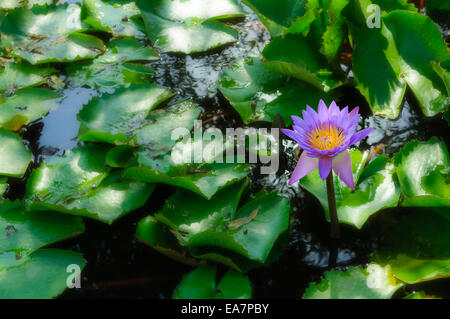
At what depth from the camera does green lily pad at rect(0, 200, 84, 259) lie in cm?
141

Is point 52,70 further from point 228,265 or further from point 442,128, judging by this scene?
point 442,128

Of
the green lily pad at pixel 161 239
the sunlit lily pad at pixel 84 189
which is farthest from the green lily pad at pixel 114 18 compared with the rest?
the green lily pad at pixel 161 239

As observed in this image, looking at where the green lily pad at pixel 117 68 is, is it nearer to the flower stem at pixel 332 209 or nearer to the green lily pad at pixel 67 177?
the green lily pad at pixel 67 177

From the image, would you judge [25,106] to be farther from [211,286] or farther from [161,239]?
[211,286]

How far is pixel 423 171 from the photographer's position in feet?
4.72

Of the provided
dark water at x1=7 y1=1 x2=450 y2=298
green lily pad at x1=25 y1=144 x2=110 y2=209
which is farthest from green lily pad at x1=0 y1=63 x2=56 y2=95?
green lily pad at x1=25 y1=144 x2=110 y2=209

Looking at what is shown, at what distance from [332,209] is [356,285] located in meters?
0.22

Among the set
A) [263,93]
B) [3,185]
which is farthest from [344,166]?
[3,185]

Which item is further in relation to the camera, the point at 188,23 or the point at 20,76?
the point at 188,23

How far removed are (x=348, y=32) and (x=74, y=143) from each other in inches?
47.7

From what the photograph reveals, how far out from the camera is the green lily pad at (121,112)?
1.70m

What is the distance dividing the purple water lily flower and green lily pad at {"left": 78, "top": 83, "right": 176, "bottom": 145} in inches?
26.8

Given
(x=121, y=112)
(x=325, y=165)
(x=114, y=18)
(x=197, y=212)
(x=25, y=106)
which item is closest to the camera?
(x=325, y=165)

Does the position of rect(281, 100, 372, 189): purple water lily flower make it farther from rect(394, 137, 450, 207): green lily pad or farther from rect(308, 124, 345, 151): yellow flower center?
rect(394, 137, 450, 207): green lily pad
